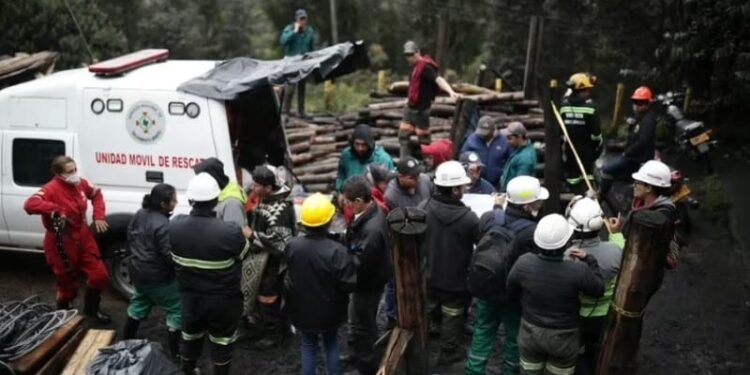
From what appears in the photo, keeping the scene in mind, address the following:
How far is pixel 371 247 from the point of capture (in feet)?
Result: 20.0

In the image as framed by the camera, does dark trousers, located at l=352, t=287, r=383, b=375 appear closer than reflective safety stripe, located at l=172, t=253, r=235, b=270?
No

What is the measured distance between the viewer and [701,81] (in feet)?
44.1

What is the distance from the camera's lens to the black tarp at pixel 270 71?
7.52 metres

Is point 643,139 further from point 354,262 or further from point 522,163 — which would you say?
point 354,262

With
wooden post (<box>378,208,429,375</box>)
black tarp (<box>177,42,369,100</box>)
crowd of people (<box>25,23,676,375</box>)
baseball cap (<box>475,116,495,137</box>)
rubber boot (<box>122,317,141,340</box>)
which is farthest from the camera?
baseball cap (<box>475,116,495,137</box>)

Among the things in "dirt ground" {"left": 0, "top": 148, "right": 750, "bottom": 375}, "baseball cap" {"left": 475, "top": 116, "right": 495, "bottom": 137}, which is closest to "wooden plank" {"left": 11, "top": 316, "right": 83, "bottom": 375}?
"dirt ground" {"left": 0, "top": 148, "right": 750, "bottom": 375}

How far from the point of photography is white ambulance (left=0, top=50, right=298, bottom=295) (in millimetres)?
7559

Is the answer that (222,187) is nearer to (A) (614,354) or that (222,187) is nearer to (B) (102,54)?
(A) (614,354)

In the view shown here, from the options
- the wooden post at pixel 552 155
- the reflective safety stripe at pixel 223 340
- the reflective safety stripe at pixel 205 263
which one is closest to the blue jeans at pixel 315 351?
the reflective safety stripe at pixel 223 340

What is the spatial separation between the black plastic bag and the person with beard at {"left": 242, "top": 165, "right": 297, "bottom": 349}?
4.30ft

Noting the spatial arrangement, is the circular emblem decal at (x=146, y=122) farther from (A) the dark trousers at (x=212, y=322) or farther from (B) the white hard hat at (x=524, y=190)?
(B) the white hard hat at (x=524, y=190)

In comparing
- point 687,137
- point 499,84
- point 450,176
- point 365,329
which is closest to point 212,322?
point 365,329

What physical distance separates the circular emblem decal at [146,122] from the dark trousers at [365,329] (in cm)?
282

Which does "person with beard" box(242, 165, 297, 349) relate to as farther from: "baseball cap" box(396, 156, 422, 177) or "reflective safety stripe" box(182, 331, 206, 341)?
"baseball cap" box(396, 156, 422, 177)
